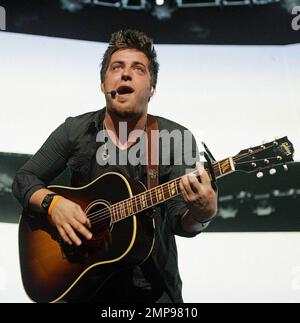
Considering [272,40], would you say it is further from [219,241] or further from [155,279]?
[155,279]

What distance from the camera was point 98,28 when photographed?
7.11ft

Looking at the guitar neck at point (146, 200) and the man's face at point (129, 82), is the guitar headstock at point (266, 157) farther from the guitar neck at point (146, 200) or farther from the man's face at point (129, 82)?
the man's face at point (129, 82)

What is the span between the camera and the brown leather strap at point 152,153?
1.89m

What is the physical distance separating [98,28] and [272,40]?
740mm

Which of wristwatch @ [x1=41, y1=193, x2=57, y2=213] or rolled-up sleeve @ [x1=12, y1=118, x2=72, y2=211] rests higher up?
rolled-up sleeve @ [x1=12, y1=118, x2=72, y2=211]

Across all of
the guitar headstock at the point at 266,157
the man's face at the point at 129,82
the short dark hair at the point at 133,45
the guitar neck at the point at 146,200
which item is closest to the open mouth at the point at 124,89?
the man's face at the point at 129,82

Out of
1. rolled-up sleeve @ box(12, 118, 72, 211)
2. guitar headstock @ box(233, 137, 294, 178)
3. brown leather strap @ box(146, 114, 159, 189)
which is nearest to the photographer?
guitar headstock @ box(233, 137, 294, 178)

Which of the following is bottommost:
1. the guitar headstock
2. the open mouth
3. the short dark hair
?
the guitar headstock

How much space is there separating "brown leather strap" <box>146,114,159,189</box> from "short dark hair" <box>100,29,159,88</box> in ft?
0.54

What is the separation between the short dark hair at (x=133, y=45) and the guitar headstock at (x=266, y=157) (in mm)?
536

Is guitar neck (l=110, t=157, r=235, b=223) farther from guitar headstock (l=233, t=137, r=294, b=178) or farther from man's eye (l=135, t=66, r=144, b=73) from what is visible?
man's eye (l=135, t=66, r=144, b=73)

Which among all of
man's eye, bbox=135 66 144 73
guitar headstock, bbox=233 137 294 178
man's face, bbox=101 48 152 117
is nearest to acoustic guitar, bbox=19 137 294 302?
guitar headstock, bbox=233 137 294 178

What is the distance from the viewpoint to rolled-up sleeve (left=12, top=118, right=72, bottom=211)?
2.00 metres
